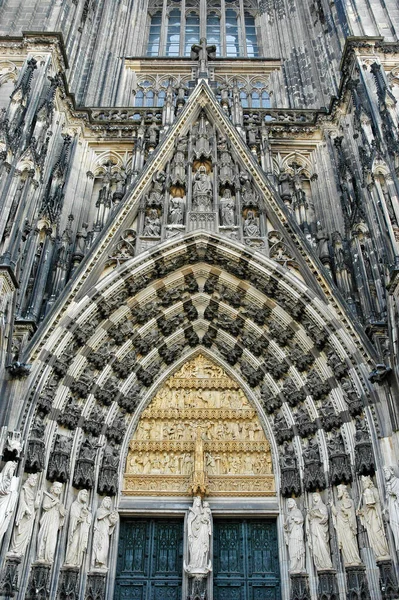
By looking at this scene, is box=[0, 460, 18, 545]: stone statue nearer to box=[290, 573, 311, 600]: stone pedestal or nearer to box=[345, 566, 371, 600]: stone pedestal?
box=[290, 573, 311, 600]: stone pedestal

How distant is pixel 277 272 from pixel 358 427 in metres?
2.85

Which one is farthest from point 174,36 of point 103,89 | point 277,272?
point 277,272

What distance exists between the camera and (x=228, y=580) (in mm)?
8422

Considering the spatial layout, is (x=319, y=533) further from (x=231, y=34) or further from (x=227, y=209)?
(x=231, y=34)

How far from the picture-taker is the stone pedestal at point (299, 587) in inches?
310

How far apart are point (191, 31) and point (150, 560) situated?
14.2 metres

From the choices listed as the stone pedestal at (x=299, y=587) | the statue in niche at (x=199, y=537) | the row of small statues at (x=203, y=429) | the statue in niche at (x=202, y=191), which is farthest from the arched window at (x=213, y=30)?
the stone pedestal at (x=299, y=587)

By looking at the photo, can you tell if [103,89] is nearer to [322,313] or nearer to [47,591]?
[322,313]

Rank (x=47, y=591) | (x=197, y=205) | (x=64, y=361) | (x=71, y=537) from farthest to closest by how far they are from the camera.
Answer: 1. (x=197, y=205)
2. (x=64, y=361)
3. (x=71, y=537)
4. (x=47, y=591)

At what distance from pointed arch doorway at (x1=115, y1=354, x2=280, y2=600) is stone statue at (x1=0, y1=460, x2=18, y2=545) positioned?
7.09 ft

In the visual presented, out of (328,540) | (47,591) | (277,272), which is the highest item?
(277,272)

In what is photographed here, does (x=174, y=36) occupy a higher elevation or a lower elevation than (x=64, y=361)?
higher

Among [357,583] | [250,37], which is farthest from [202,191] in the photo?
[250,37]

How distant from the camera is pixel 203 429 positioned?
9.66m
